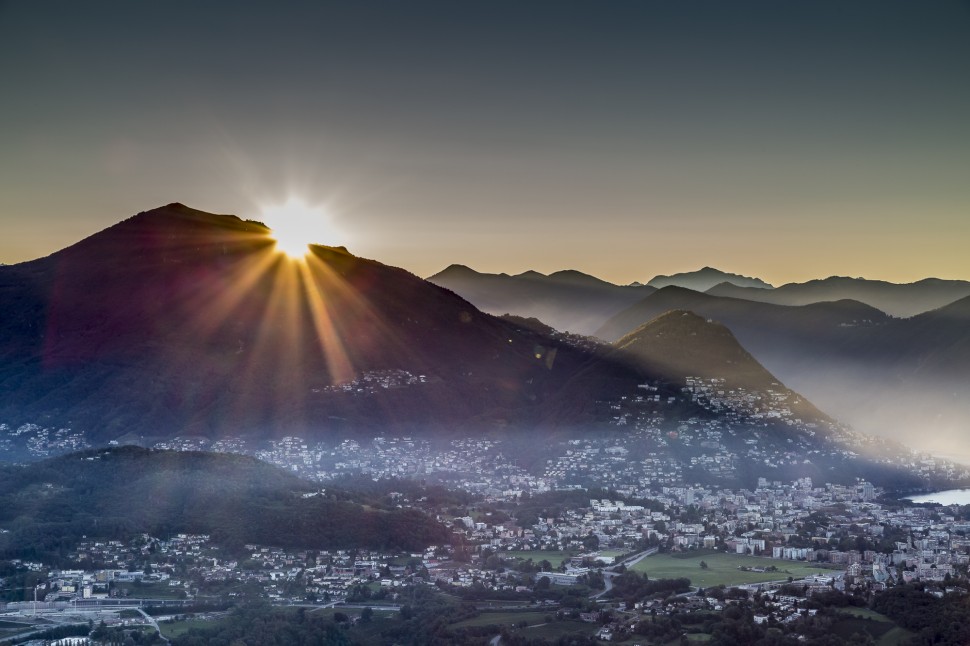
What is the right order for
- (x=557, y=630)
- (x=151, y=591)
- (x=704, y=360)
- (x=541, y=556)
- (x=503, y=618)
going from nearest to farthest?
(x=557, y=630) < (x=503, y=618) < (x=151, y=591) < (x=541, y=556) < (x=704, y=360)

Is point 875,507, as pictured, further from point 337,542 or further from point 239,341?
point 239,341

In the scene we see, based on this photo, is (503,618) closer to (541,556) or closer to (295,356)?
(541,556)

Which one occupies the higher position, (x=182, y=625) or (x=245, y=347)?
(x=245, y=347)

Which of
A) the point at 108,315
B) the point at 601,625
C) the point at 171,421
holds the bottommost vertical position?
the point at 601,625

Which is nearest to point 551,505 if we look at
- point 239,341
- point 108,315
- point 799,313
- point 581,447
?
point 581,447

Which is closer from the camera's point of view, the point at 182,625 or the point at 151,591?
the point at 182,625

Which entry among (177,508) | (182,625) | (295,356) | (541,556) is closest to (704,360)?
(295,356)

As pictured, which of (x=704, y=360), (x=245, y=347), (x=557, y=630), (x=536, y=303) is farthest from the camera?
(x=536, y=303)
